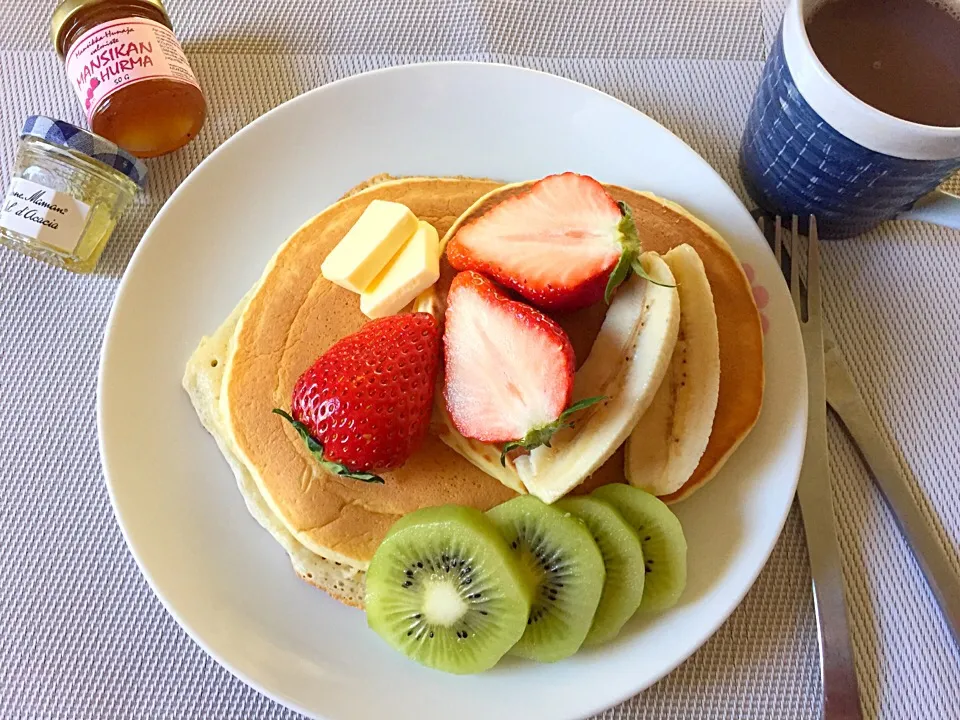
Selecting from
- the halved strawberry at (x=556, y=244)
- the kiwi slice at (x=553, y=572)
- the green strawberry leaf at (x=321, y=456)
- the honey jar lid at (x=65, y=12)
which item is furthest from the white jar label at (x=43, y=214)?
the kiwi slice at (x=553, y=572)

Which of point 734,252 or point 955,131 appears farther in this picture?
point 734,252

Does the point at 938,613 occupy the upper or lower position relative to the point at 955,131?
lower

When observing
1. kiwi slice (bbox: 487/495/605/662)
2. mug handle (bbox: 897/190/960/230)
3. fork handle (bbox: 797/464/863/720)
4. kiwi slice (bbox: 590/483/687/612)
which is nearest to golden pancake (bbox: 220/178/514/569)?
kiwi slice (bbox: 487/495/605/662)

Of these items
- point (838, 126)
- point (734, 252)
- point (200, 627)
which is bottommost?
point (200, 627)

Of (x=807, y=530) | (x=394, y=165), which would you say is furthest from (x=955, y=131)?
(x=394, y=165)

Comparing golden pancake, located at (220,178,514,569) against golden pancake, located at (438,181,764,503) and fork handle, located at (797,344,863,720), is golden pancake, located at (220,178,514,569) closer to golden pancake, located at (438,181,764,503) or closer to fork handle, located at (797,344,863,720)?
golden pancake, located at (438,181,764,503)

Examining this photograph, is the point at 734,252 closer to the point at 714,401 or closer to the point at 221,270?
the point at 714,401
